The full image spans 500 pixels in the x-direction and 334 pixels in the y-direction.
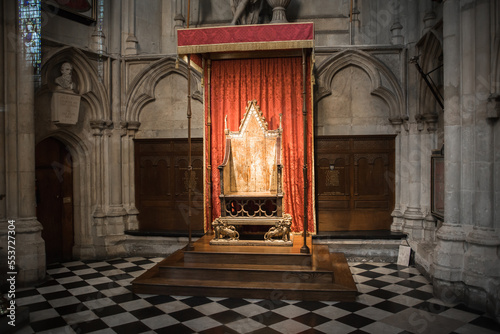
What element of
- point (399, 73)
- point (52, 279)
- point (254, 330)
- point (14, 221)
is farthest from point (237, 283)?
point (399, 73)

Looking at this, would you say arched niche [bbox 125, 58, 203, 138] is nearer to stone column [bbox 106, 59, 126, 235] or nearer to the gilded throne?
stone column [bbox 106, 59, 126, 235]

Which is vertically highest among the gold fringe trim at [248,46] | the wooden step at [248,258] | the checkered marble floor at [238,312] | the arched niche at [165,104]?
the gold fringe trim at [248,46]

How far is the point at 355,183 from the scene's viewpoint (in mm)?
7184

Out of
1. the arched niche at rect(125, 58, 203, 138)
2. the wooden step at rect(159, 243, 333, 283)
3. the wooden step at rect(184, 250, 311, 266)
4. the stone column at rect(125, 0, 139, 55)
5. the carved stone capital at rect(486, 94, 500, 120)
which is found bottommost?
the wooden step at rect(159, 243, 333, 283)

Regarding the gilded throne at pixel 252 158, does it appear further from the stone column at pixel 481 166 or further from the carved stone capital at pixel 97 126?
the stone column at pixel 481 166

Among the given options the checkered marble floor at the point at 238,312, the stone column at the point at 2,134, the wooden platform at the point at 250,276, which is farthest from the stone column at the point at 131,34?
the checkered marble floor at the point at 238,312

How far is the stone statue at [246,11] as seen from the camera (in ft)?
22.8

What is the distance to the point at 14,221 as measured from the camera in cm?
543

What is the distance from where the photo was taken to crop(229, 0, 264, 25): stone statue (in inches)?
274

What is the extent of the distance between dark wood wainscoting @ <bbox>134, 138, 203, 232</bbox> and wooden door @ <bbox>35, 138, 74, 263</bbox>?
1156mm

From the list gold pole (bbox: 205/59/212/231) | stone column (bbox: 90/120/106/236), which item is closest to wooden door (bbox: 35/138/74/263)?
stone column (bbox: 90/120/106/236)

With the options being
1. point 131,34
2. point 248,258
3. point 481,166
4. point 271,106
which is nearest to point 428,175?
point 481,166

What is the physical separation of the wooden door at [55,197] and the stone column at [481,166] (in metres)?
5.87

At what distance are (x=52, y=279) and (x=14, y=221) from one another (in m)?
0.94
